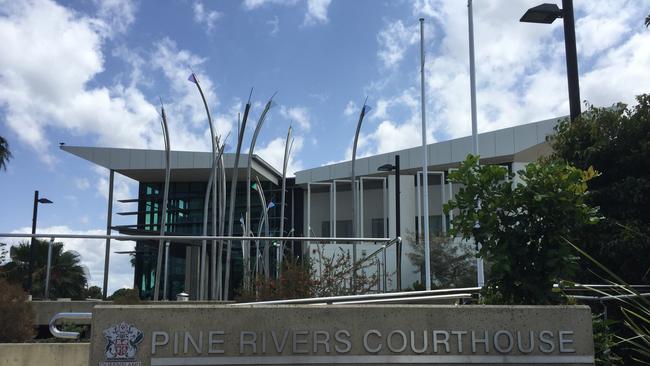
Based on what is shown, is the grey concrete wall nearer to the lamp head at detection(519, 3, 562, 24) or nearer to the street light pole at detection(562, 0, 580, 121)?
the street light pole at detection(562, 0, 580, 121)

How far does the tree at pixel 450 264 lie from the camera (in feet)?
126

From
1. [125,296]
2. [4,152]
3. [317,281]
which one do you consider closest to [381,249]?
[317,281]

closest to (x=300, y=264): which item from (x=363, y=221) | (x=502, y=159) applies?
(x=502, y=159)

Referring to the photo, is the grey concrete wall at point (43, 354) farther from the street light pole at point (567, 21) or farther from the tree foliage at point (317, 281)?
the street light pole at point (567, 21)

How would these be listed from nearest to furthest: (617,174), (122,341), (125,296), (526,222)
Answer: (122,341) < (526,222) < (125,296) < (617,174)

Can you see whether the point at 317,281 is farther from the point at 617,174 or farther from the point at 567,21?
the point at 567,21

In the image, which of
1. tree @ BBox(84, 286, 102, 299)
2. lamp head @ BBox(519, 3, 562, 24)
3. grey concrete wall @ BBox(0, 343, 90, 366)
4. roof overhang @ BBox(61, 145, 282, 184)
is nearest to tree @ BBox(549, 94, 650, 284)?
lamp head @ BBox(519, 3, 562, 24)

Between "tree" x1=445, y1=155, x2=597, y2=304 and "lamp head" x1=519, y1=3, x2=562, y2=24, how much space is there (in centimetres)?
588

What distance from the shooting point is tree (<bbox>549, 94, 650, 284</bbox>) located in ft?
34.8

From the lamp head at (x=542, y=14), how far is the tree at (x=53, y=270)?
8.74m

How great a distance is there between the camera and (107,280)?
11.0 metres

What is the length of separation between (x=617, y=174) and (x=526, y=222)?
22.0ft

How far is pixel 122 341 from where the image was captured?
5.53 meters

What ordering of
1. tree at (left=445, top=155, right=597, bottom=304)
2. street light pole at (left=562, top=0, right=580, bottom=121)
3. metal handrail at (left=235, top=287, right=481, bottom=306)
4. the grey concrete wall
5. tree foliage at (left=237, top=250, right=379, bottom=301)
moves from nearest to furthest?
tree at (left=445, top=155, right=597, bottom=304) → metal handrail at (left=235, top=287, right=481, bottom=306) → the grey concrete wall → tree foliage at (left=237, top=250, right=379, bottom=301) → street light pole at (left=562, top=0, right=580, bottom=121)
